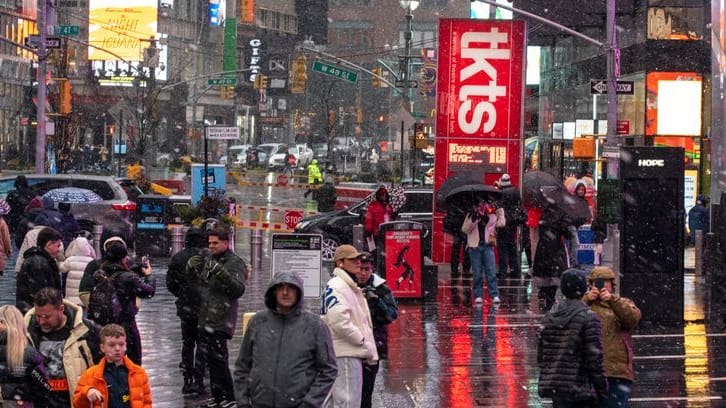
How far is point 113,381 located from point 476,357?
755 cm

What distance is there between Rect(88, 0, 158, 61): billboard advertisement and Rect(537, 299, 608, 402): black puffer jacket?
318 ft

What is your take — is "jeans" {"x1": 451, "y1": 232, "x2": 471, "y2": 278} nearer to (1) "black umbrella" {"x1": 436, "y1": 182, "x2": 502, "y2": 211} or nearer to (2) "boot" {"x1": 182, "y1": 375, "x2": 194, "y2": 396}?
(1) "black umbrella" {"x1": 436, "y1": 182, "x2": 502, "y2": 211}

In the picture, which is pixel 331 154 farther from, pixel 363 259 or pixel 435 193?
pixel 363 259

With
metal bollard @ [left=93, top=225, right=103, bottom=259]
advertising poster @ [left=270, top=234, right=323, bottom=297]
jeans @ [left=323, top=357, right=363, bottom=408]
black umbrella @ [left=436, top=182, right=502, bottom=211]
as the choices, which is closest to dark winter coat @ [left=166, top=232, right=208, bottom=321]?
advertising poster @ [left=270, top=234, right=323, bottom=297]

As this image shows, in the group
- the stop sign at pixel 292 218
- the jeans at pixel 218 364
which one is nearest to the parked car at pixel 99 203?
the stop sign at pixel 292 218

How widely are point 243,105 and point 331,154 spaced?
30.5 metres

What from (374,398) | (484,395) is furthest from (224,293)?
(484,395)

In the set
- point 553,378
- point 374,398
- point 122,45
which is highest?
point 122,45

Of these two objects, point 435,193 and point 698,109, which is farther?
point 698,109

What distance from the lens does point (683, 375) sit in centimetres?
1415

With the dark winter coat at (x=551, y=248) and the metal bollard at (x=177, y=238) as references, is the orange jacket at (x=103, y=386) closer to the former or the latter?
the dark winter coat at (x=551, y=248)

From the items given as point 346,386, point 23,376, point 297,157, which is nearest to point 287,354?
point 346,386

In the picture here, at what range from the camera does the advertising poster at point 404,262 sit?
2028 cm

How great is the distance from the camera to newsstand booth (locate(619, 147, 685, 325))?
1755 centimetres
